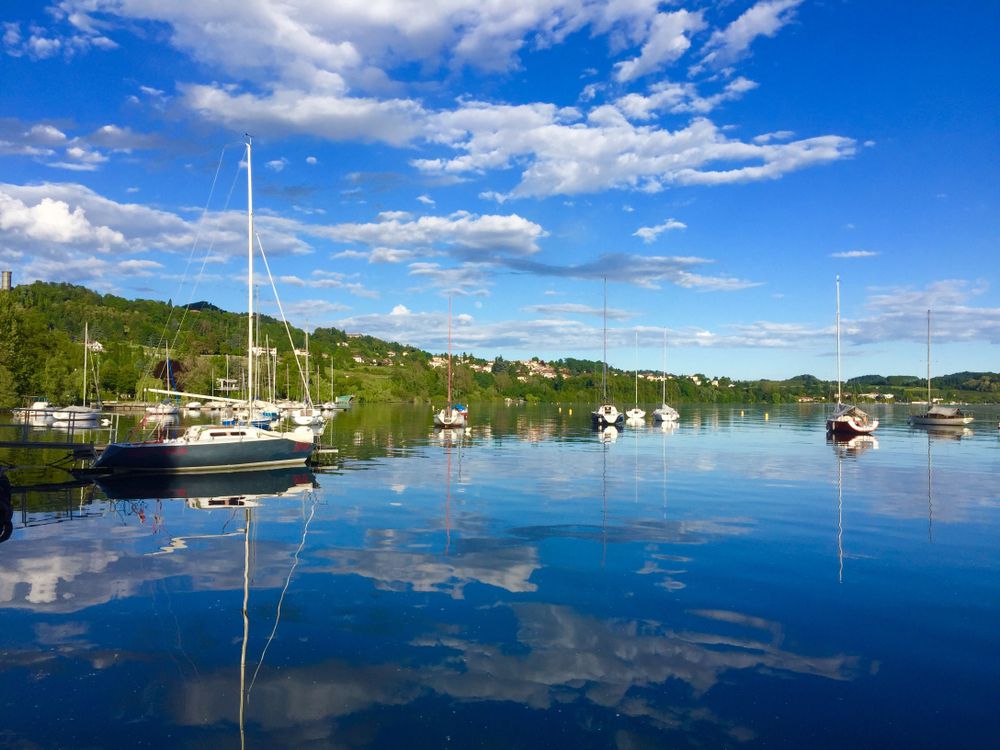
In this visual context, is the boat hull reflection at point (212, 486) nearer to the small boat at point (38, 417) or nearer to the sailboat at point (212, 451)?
the sailboat at point (212, 451)

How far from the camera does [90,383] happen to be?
121 metres

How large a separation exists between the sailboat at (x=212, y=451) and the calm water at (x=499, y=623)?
223 inches

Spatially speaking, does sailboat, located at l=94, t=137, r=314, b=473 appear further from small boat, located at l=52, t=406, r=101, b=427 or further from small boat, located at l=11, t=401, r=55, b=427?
small boat, located at l=11, t=401, r=55, b=427

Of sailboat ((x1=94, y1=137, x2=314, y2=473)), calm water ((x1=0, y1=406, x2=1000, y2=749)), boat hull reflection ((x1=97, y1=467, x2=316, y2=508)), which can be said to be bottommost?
calm water ((x1=0, y1=406, x2=1000, y2=749))

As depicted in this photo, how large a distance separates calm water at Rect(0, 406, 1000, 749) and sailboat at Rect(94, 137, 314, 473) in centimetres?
565

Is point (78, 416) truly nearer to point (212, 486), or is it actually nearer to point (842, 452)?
point (212, 486)

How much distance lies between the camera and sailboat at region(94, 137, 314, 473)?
3431 cm

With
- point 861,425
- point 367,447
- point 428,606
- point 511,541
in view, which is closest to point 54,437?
point 367,447

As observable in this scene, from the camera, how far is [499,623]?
13305 mm

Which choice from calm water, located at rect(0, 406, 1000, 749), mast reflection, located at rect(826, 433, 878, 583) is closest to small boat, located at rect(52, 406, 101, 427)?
calm water, located at rect(0, 406, 1000, 749)

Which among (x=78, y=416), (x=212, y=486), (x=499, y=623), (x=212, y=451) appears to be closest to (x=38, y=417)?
(x=78, y=416)

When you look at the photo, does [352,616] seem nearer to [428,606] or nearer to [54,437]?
[428,606]

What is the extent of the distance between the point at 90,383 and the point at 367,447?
292ft

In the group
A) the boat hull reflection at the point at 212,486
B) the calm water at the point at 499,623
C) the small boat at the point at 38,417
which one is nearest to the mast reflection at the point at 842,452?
the calm water at the point at 499,623
